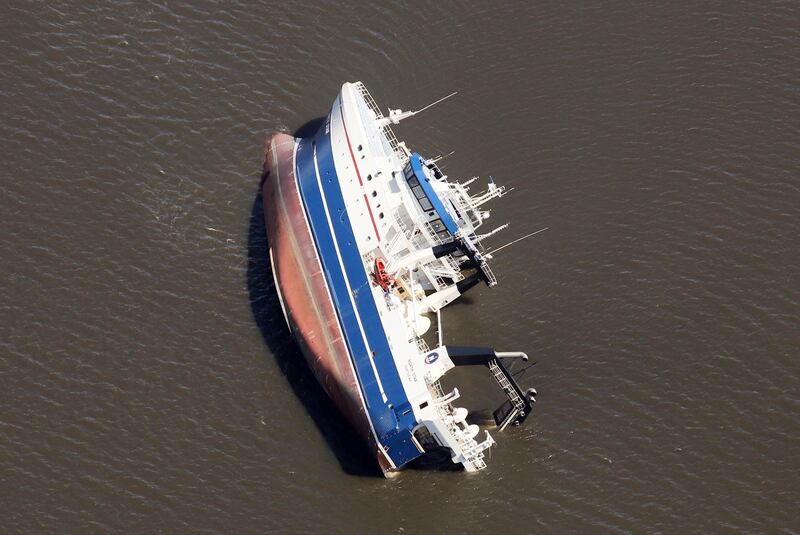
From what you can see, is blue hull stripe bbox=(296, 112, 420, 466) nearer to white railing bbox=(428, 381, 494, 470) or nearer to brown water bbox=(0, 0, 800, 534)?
white railing bbox=(428, 381, 494, 470)

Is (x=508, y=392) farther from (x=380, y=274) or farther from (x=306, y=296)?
(x=306, y=296)

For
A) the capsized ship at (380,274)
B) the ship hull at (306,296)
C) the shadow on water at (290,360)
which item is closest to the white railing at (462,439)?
the capsized ship at (380,274)

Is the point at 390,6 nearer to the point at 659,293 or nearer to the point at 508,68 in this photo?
the point at 508,68

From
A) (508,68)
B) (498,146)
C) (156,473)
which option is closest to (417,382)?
(156,473)

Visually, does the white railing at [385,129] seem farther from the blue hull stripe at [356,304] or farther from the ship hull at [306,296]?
the ship hull at [306,296]

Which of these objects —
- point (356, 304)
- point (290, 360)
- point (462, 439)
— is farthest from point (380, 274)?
point (462, 439)

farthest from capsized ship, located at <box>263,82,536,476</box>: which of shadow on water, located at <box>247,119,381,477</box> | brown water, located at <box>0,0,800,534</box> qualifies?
brown water, located at <box>0,0,800,534</box>
